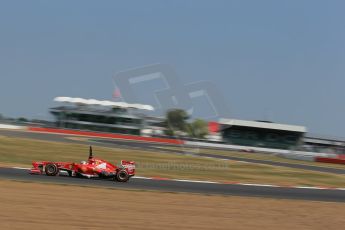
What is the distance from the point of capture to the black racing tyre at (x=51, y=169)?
14453 millimetres

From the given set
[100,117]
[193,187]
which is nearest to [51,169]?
[193,187]

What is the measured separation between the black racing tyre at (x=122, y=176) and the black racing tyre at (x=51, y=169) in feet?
5.96

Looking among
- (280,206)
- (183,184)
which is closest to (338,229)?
(280,206)

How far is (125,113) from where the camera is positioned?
72.9 meters

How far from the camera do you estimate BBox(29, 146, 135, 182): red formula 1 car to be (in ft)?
47.7

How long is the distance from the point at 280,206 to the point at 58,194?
5274mm

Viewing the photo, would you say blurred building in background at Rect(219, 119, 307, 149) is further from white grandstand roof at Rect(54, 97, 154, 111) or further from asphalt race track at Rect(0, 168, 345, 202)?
asphalt race track at Rect(0, 168, 345, 202)

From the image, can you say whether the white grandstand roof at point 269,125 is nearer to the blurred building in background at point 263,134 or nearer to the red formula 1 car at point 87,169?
the blurred building in background at point 263,134

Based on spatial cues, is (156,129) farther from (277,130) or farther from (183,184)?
(183,184)

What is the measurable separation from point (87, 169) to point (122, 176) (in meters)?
1.07

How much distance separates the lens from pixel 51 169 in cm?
1448

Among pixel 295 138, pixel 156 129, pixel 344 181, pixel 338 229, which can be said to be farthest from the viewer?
pixel 156 129

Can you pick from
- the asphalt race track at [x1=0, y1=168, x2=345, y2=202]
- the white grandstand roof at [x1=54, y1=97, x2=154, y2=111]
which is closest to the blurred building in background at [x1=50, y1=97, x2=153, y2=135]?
the white grandstand roof at [x1=54, y1=97, x2=154, y2=111]

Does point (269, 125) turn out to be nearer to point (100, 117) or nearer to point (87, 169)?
point (100, 117)
